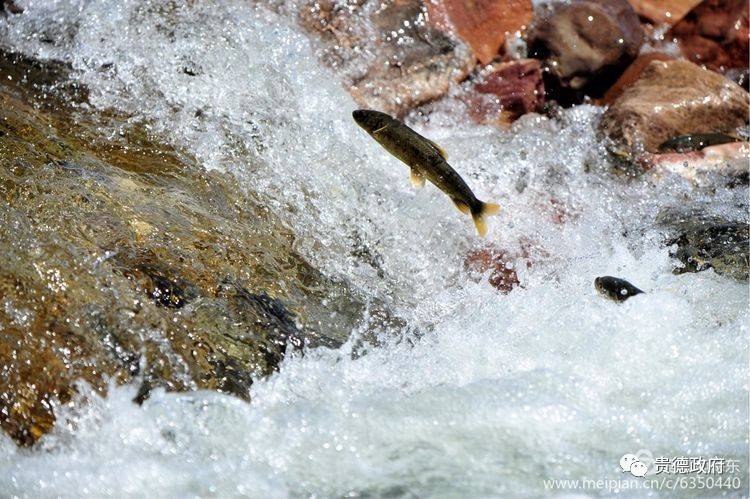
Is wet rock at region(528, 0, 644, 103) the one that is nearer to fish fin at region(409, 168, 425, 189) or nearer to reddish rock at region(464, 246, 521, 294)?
reddish rock at region(464, 246, 521, 294)

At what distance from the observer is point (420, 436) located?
2824 millimetres

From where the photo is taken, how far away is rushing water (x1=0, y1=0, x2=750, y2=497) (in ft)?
8.83

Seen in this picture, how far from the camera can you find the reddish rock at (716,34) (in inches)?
243

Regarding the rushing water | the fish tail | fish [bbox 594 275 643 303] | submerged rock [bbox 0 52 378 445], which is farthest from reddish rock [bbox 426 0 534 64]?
fish [bbox 594 275 643 303]

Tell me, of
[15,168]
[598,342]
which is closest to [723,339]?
[598,342]

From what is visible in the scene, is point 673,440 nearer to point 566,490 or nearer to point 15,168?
point 566,490

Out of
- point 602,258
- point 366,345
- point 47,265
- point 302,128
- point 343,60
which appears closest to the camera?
point 47,265

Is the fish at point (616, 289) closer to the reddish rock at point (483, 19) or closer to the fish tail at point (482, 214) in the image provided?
the fish tail at point (482, 214)

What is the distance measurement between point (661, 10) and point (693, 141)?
2110mm

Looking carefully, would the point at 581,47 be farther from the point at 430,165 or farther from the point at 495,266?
the point at 430,165

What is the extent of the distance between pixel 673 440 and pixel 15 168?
2513mm

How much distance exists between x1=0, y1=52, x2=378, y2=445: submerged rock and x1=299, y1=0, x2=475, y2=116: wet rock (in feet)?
4.60

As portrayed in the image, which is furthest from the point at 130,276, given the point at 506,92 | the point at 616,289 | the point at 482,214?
the point at 506,92

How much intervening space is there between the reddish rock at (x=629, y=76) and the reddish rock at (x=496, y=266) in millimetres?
2019
